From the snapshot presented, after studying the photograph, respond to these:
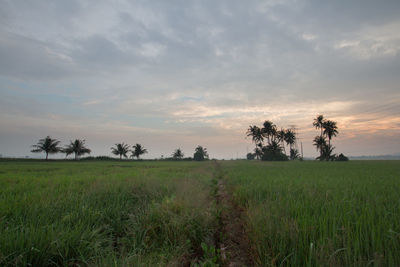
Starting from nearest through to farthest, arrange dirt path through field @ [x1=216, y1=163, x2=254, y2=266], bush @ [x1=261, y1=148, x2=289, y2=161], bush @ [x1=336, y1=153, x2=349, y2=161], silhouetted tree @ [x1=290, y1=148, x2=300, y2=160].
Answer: dirt path through field @ [x1=216, y1=163, x2=254, y2=266], bush @ [x1=336, y1=153, x2=349, y2=161], bush @ [x1=261, y1=148, x2=289, y2=161], silhouetted tree @ [x1=290, y1=148, x2=300, y2=160]

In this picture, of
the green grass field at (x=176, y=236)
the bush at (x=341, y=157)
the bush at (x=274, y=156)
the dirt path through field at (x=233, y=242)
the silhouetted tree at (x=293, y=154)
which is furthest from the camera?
the silhouetted tree at (x=293, y=154)

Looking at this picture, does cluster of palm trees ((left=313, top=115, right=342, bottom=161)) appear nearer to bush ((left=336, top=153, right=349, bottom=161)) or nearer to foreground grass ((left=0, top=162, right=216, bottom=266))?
bush ((left=336, top=153, right=349, bottom=161))

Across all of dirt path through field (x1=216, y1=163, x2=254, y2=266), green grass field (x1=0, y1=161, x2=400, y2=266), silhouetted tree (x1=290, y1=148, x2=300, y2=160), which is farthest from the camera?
silhouetted tree (x1=290, y1=148, x2=300, y2=160)

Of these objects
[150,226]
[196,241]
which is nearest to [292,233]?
[196,241]

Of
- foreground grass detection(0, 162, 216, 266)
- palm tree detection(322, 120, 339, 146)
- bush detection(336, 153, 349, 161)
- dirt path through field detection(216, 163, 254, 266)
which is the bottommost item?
bush detection(336, 153, 349, 161)

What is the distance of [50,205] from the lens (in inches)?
133

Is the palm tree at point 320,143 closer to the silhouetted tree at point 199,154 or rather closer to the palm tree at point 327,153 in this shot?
the palm tree at point 327,153

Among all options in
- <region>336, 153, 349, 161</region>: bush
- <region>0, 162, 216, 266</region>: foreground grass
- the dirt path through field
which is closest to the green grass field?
<region>0, 162, 216, 266</region>: foreground grass

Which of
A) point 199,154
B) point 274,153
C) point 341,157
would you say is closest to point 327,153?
point 341,157

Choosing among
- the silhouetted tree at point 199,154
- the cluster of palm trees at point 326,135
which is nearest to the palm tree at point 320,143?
the cluster of palm trees at point 326,135

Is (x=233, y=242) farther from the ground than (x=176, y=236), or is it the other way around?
(x=176, y=236)

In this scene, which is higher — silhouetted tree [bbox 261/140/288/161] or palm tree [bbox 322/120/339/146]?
palm tree [bbox 322/120/339/146]

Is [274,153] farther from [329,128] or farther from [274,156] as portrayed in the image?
[329,128]

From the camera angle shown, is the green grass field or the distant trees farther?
the distant trees
